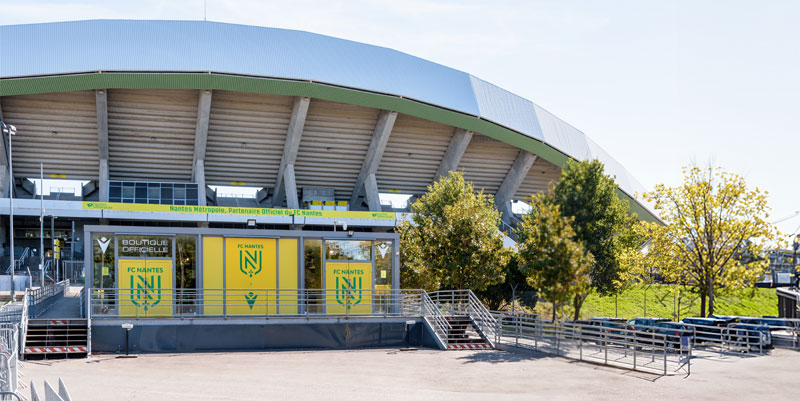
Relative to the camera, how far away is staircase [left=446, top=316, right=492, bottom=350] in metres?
22.3

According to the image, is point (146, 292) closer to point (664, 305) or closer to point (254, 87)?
point (254, 87)

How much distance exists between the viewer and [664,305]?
43.0 metres

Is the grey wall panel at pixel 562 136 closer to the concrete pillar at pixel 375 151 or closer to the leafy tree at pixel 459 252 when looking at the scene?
the concrete pillar at pixel 375 151

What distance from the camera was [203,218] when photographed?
149 ft

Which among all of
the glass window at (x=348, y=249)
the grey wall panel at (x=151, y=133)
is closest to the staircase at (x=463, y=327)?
the glass window at (x=348, y=249)

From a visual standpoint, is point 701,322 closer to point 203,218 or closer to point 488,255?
point 488,255

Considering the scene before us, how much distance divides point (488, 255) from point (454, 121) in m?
21.2

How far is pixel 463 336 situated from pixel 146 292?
942cm

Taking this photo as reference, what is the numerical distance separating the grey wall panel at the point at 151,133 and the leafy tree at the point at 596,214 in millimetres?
22759

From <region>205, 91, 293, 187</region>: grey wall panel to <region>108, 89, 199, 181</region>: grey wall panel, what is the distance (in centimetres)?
145

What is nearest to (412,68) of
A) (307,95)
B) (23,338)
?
(307,95)

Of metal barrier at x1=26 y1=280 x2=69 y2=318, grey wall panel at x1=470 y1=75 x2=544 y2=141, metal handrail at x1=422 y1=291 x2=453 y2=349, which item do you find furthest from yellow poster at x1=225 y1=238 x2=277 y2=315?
grey wall panel at x1=470 y1=75 x2=544 y2=141

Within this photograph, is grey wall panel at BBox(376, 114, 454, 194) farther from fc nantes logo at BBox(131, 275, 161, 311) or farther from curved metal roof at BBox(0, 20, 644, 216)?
fc nantes logo at BBox(131, 275, 161, 311)

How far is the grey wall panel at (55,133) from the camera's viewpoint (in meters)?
43.3
